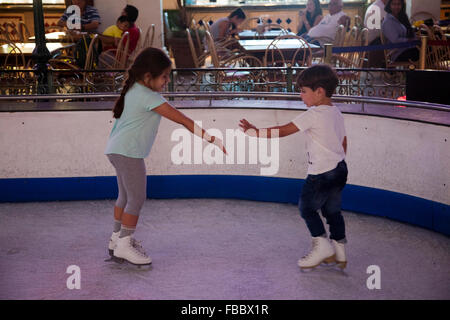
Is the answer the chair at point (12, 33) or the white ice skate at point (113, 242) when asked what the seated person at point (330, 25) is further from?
the white ice skate at point (113, 242)

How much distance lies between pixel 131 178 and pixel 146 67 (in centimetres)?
68

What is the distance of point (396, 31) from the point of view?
852cm

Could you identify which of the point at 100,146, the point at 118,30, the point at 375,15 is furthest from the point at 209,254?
the point at 375,15

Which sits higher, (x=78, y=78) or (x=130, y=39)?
(x=130, y=39)

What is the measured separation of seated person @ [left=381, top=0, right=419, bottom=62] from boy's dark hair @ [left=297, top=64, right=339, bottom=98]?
5278 millimetres

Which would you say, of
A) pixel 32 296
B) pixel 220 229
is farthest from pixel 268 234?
pixel 32 296

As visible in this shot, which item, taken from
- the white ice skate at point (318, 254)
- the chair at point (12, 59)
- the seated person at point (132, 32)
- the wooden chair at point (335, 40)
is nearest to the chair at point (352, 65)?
the wooden chair at point (335, 40)

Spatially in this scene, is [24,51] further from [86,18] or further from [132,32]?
[132,32]

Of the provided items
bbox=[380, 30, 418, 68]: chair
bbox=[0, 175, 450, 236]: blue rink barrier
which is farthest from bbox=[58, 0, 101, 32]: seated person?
bbox=[0, 175, 450, 236]: blue rink barrier

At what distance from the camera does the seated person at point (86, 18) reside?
9.57m

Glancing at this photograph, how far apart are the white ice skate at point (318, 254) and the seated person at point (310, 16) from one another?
24.8ft

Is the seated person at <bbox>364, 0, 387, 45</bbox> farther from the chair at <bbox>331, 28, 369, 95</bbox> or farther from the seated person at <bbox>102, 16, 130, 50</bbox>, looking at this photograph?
the seated person at <bbox>102, 16, 130, 50</bbox>

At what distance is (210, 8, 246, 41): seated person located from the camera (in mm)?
9493
